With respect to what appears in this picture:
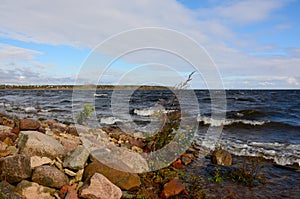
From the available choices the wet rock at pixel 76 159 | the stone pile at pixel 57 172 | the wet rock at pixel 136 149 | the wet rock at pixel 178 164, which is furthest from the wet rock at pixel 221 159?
the wet rock at pixel 76 159

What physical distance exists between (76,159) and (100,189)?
1009 mm

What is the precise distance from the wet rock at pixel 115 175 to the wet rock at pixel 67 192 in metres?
0.51

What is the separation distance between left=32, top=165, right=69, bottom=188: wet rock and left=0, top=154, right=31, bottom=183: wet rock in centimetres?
17

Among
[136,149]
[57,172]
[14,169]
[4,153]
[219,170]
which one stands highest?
[4,153]

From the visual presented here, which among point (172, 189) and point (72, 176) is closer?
point (72, 176)

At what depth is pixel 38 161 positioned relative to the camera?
16.8 ft

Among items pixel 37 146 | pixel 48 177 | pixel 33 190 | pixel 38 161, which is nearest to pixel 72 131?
pixel 37 146

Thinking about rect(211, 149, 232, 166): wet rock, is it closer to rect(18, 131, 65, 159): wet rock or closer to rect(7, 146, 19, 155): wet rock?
rect(18, 131, 65, 159): wet rock

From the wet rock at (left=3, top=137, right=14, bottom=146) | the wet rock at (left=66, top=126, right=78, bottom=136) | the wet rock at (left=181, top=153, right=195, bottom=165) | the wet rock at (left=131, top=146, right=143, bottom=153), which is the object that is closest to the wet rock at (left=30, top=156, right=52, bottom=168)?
the wet rock at (left=3, top=137, right=14, bottom=146)

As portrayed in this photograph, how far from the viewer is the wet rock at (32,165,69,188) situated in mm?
4715

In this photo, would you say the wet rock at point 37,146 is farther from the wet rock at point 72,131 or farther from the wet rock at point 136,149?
the wet rock at point 72,131

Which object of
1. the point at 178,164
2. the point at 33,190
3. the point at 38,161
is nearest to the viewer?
the point at 33,190

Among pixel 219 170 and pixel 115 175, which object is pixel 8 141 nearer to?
pixel 115 175

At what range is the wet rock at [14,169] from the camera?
4520 millimetres
